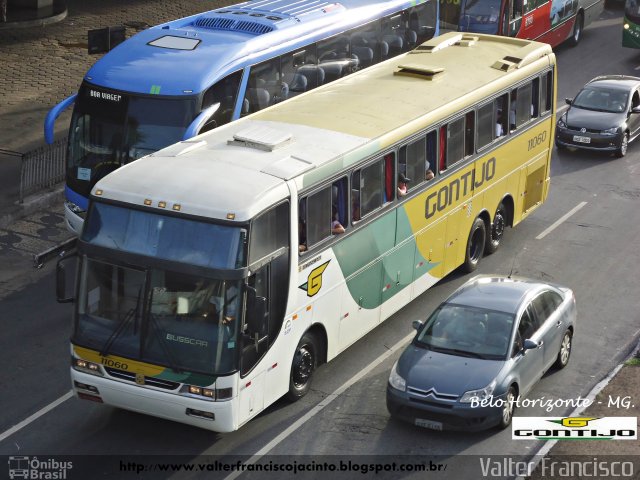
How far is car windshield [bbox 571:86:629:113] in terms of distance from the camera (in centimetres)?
2717

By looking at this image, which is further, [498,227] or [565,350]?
[498,227]

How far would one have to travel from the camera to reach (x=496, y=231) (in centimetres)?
2125

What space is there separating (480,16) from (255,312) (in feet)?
67.8

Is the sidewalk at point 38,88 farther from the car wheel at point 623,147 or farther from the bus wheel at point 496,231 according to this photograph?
the car wheel at point 623,147

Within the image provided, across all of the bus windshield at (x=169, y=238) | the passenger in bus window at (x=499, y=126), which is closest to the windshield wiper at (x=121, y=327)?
the bus windshield at (x=169, y=238)

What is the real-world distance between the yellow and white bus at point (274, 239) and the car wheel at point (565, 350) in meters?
2.58

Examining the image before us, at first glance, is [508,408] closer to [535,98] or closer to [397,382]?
[397,382]

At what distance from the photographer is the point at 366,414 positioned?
1536 centimetres

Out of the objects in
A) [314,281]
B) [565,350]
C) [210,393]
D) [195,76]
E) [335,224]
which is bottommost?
[565,350]

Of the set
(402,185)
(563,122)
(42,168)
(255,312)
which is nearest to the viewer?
(255,312)

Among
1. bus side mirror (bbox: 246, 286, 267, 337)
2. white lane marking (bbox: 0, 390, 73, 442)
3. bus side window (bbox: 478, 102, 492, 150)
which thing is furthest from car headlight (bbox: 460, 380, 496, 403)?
bus side window (bbox: 478, 102, 492, 150)

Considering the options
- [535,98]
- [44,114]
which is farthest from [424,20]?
[44,114]

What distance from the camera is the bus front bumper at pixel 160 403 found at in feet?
44.5

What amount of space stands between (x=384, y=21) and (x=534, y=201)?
564cm
